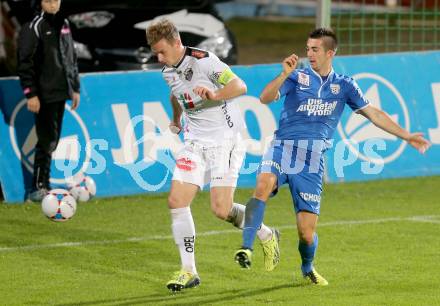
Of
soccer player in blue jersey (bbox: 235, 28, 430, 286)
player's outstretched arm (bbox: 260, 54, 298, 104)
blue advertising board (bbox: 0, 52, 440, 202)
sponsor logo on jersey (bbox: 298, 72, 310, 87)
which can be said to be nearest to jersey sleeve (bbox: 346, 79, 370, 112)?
soccer player in blue jersey (bbox: 235, 28, 430, 286)

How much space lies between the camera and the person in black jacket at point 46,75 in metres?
12.4

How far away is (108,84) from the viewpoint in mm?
13156

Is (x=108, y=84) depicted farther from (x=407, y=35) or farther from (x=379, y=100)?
(x=407, y=35)

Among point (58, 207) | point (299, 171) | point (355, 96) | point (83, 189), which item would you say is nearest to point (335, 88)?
point (355, 96)

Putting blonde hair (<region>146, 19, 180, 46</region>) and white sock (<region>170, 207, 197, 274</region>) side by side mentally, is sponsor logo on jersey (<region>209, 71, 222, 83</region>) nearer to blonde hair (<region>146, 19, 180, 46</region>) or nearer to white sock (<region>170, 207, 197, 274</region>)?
blonde hair (<region>146, 19, 180, 46</region>)

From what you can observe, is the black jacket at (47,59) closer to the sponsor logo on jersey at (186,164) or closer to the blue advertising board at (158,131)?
the blue advertising board at (158,131)

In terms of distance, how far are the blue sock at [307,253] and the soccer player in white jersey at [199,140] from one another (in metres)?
0.20

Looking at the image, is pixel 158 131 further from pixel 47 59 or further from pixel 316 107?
pixel 316 107

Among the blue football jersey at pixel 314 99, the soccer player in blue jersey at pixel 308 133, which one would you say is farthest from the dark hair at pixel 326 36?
the blue football jersey at pixel 314 99

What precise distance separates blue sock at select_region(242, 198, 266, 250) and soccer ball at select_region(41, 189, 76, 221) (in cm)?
288

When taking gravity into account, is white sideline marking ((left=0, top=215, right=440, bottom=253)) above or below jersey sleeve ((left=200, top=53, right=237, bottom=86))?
below

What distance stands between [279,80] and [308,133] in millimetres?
726

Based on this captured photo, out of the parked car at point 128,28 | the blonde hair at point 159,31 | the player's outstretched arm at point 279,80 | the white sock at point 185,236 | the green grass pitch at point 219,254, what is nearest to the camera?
the player's outstretched arm at point 279,80

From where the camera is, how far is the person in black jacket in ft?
40.6
